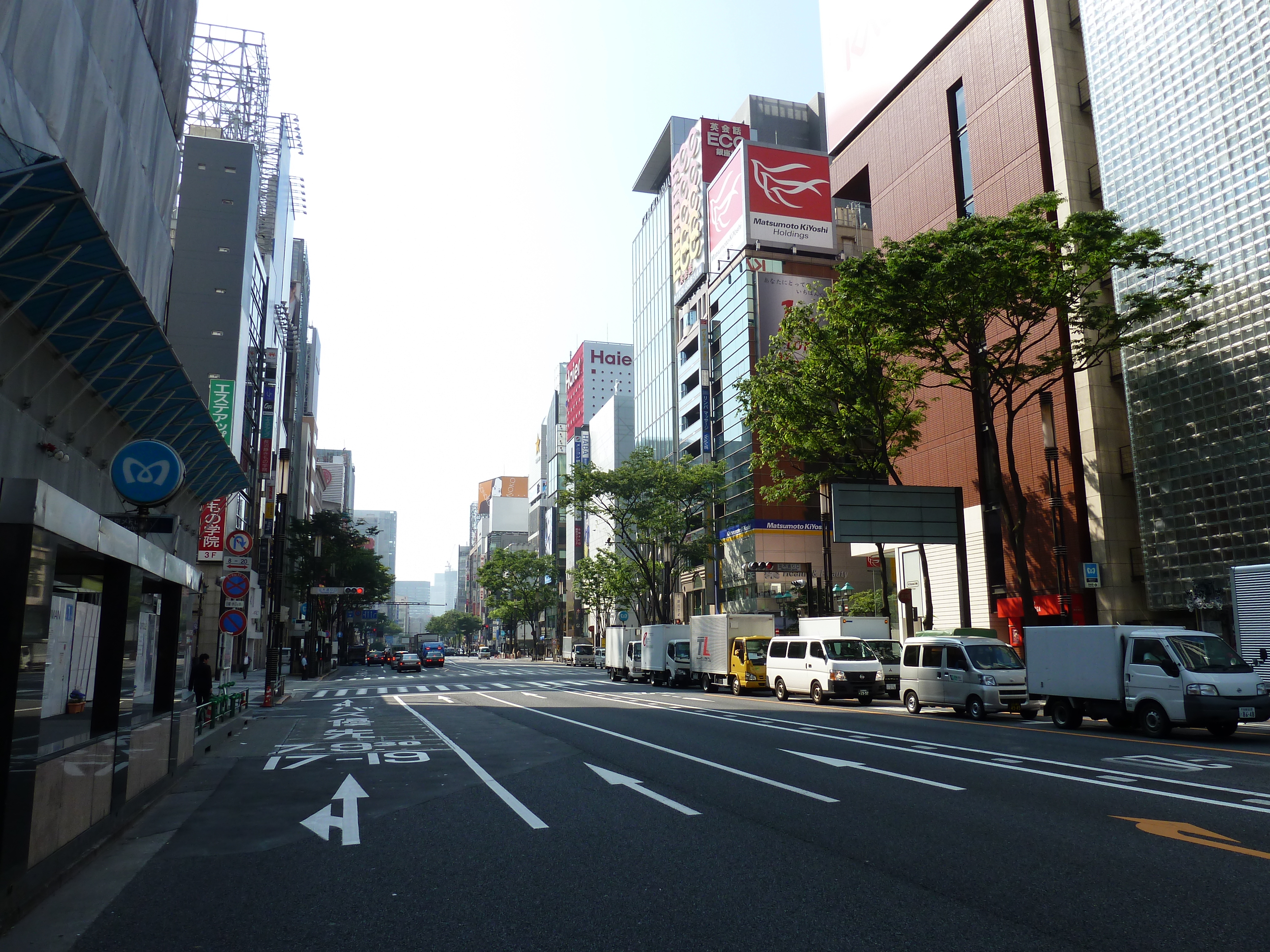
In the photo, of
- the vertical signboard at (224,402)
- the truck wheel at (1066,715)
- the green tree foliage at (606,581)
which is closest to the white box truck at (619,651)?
the green tree foliage at (606,581)

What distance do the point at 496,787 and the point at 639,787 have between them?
1838mm

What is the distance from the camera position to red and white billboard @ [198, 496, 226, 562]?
4338cm

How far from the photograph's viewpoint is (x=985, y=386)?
27.4 metres

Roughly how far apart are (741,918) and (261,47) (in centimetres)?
6210

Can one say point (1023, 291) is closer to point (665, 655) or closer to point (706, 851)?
point (706, 851)

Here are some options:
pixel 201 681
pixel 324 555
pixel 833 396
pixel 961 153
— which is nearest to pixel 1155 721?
pixel 833 396

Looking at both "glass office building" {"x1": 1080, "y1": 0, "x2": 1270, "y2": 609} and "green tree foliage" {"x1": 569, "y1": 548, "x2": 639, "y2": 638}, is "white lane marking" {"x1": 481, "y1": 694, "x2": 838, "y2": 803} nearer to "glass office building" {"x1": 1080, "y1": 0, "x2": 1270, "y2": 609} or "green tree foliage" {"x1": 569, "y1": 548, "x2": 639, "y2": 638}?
"glass office building" {"x1": 1080, "y1": 0, "x2": 1270, "y2": 609}

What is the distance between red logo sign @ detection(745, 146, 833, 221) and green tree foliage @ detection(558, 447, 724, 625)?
20855mm

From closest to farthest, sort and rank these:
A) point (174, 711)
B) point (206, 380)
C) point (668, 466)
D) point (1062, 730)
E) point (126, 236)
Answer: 1. point (174, 711)
2. point (1062, 730)
3. point (126, 236)
4. point (206, 380)
5. point (668, 466)

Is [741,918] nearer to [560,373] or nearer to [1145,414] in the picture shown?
[1145,414]

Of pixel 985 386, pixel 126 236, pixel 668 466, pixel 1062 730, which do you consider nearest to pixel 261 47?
pixel 668 466

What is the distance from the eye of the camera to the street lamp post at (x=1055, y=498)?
31297 mm

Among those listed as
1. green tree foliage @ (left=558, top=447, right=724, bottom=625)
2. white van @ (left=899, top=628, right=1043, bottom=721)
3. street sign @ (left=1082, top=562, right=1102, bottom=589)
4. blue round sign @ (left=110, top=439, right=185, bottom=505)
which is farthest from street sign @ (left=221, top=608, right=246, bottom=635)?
green tree foliage @ (left=558, top=447, right=724, bottom=625)

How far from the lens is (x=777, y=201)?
63.6m
